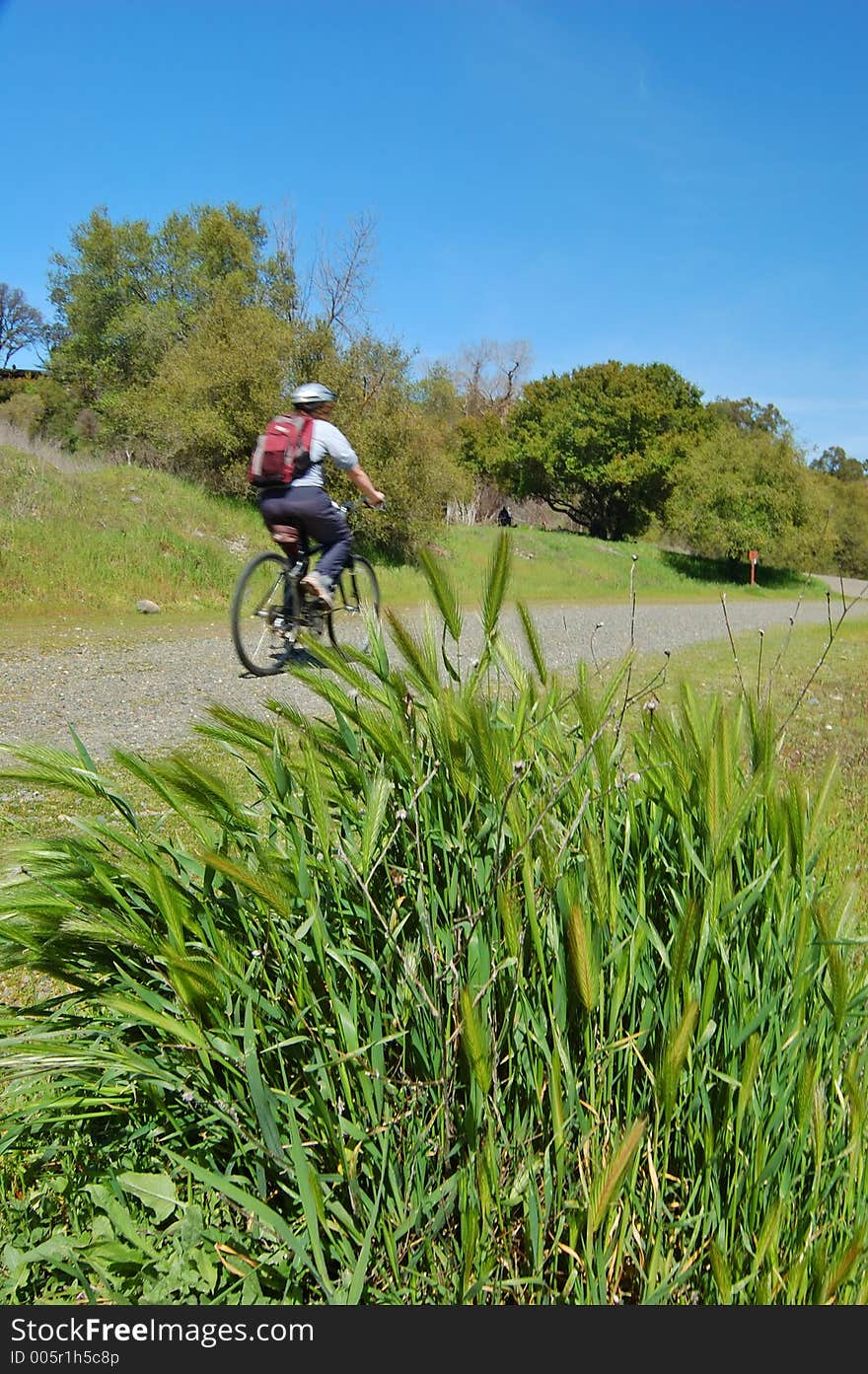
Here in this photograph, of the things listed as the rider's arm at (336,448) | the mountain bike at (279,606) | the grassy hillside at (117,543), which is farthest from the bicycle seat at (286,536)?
the grassy hillside at (117,543)

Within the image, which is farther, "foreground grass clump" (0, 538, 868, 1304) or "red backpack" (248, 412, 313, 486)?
"red backpack" (248, 412, 313, 486)

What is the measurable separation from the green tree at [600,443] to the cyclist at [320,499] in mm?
39746

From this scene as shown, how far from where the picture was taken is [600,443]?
152 feet

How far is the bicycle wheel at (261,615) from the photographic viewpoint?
801 cm

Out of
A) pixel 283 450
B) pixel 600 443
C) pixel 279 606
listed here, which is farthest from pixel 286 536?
pixel 600 443

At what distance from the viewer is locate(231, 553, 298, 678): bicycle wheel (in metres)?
→ 8.01

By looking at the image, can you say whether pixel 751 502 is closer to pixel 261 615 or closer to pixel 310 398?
pixel 310 398

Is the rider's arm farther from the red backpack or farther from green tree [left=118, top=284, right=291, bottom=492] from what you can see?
green tree [left=118, top=284, right=291, bottom=492]

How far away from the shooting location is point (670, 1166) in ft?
5.01

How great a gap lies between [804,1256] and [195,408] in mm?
22545

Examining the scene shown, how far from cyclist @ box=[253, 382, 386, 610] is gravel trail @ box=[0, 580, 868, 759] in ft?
3.34

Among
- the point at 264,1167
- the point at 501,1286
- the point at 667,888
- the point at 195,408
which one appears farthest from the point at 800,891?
the point at 195,408

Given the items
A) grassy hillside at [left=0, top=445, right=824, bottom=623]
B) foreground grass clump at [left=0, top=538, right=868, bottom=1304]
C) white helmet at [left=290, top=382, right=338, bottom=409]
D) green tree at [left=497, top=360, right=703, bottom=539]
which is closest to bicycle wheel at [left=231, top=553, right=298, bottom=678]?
white helmet at [left=290, top=382, right=338, bottom=409]

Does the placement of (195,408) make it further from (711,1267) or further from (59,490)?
(711,1267)
